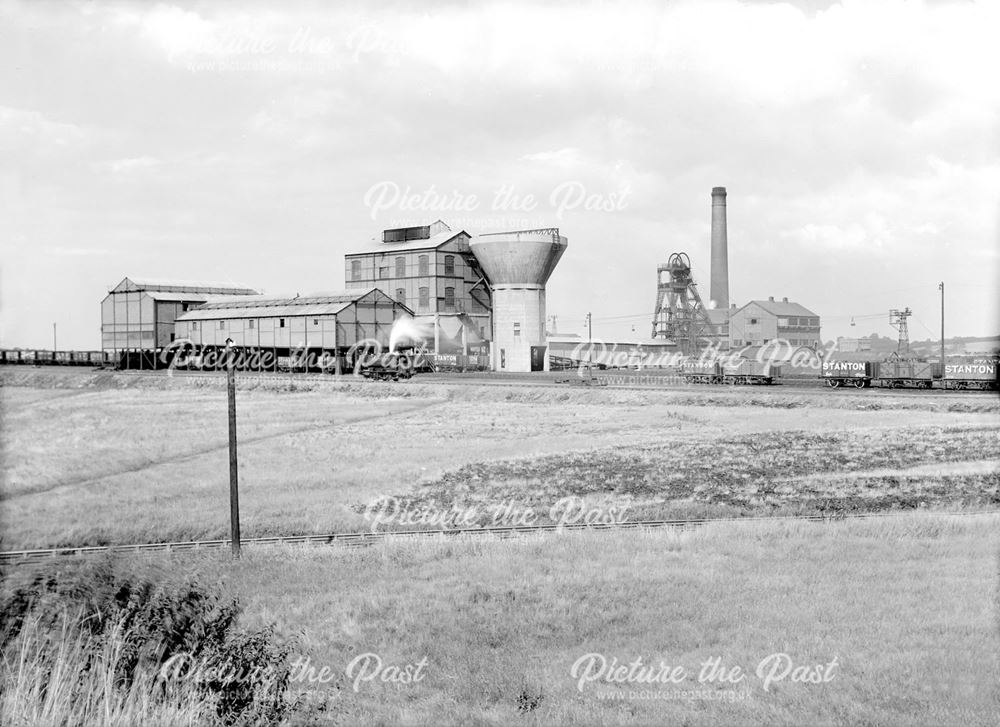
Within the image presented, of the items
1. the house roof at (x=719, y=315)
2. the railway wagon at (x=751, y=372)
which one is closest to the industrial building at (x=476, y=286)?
the railway wagon at (x=751, y=372)

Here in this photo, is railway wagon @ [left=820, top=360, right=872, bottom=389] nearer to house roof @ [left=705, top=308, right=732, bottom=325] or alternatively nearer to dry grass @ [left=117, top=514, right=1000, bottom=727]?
dry grass @ [left=117, top=514, right=1000, bottom=727]

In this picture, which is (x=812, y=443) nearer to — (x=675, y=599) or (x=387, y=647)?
(x=675, y=599)

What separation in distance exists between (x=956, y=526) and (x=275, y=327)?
60209 mm

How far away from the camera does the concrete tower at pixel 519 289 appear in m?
74.4

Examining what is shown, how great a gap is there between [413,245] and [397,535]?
63.1 m

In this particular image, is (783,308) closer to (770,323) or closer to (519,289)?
(770,323)

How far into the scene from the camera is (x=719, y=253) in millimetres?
107688

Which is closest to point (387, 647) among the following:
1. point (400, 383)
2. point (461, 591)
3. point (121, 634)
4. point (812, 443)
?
point (461, 591)

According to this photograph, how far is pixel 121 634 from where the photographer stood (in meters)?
11.0

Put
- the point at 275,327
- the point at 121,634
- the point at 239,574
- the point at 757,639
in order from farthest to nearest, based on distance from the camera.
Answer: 1. the point at 275,327
2. the point at 239,574
3. the point at 757,639
4. the point at 121,634

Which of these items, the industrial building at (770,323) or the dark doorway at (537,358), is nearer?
the dark doorway at (537,358)

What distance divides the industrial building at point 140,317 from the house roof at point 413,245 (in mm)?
16993

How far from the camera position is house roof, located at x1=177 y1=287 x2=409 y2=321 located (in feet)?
227

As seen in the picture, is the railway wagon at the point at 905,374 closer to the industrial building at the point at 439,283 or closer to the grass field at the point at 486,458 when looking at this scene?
the grass field at the point at 486,458
